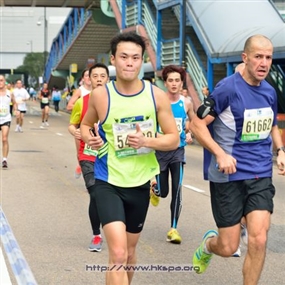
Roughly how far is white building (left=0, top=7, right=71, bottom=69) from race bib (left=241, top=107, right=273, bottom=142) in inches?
6086

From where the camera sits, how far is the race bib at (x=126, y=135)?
5242 millimetres

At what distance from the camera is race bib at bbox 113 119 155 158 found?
17.2 ft

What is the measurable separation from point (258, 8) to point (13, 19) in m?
144

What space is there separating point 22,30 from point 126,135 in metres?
165

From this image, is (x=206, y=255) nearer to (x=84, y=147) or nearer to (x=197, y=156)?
(x=84, y=147)

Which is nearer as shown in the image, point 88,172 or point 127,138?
point 127,138

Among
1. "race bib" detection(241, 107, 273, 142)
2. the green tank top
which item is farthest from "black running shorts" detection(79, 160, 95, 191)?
the green tank top

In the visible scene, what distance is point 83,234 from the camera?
8602mm

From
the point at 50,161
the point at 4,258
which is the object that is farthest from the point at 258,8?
the point at 4,258

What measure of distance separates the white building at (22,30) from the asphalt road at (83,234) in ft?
483

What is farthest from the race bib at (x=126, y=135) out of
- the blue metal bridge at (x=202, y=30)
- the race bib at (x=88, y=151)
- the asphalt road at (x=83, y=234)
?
the blue metal bridge at (x=202, y=30)

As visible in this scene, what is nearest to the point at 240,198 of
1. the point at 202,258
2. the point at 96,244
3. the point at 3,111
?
the point at 202,258

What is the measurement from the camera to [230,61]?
2355 cm

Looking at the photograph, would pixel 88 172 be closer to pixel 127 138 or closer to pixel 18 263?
pixel 127 138
